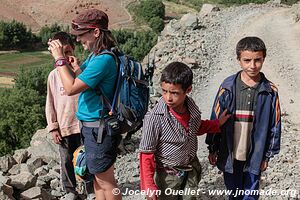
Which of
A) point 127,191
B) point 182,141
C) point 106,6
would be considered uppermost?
point 106,6

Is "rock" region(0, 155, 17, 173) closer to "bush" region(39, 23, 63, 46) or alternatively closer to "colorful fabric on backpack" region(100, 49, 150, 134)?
"colorful fabric on backpack" region(100, 49, 150, 134)

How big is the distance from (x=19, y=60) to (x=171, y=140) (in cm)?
5236

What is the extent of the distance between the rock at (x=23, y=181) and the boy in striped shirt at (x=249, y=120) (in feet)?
8.51

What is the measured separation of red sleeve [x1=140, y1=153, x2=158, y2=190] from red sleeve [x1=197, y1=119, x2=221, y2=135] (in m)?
0.58

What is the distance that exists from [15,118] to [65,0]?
54161 mm

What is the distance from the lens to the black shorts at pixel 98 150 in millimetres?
3928

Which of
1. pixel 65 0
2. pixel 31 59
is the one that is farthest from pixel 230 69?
pixel 65 0

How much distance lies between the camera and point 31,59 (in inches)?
2103

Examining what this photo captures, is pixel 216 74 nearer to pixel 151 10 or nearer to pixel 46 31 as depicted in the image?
pixel 46 31

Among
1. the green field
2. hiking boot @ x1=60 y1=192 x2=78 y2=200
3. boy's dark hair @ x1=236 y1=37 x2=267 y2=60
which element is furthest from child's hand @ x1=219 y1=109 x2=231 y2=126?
the green field

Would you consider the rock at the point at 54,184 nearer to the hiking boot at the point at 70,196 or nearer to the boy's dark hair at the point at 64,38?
the hiking boot at the point at 70,196

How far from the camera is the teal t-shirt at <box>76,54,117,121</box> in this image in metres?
3.69

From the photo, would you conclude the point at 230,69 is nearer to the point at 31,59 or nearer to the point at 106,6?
the point at 31,59

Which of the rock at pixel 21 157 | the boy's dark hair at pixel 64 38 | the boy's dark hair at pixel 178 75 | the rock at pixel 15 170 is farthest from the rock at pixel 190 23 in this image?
the boy's dark hair at pixel 178 75
